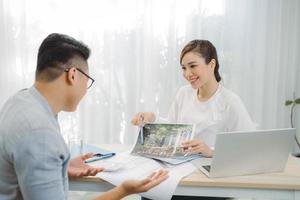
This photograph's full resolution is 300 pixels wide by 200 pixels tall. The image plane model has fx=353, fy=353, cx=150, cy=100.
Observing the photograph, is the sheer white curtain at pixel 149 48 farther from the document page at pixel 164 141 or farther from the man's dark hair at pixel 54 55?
the man's dark hair at pixel 54 55

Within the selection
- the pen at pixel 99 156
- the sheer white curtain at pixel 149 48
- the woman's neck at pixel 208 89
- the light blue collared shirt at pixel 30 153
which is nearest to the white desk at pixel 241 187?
the pen at pixel 99 156

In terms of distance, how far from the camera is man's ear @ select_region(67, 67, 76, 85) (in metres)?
1.00

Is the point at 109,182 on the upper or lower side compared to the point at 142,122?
lower

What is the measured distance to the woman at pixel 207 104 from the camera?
182 centimetres

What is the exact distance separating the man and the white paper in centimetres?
16

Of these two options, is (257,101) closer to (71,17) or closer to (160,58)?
(160,58)

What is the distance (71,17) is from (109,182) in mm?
1921

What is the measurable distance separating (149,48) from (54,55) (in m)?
1.89

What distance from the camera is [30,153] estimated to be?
33.8 inches

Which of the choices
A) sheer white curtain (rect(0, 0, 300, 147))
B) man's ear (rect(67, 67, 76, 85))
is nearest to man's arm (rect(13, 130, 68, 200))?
man's ear (rect(67, 67, 76, 85))

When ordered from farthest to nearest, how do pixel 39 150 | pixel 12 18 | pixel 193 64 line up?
pixel 12 18
pixel 193 64
pixel 39 150

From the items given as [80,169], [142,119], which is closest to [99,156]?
[80,169]

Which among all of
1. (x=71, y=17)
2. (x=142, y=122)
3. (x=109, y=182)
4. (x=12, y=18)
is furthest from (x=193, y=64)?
(x=12, y=18)

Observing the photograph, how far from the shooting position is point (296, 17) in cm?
275
